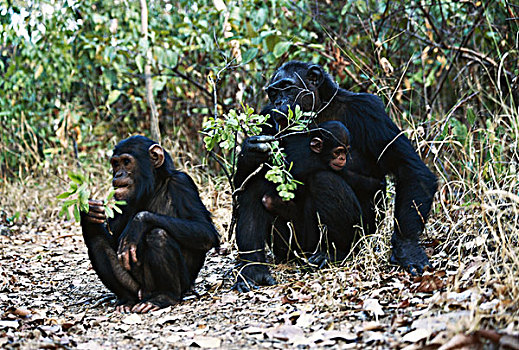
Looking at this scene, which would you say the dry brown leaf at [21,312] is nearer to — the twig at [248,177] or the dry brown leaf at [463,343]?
the twig at [248,177]

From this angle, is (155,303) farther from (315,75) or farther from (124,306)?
(315,75)

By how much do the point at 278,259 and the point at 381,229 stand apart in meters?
0.84

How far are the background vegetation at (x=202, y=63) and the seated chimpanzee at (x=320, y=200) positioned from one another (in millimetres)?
1540

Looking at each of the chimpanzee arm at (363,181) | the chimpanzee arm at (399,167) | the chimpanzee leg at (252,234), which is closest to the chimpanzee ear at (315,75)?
the chimpanzee arm at (399,167)

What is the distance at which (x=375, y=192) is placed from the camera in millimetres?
4281

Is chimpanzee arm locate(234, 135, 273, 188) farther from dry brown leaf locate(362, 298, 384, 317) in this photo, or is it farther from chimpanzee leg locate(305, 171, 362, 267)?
dry brown leaf locate(362, 298, 384, 317)

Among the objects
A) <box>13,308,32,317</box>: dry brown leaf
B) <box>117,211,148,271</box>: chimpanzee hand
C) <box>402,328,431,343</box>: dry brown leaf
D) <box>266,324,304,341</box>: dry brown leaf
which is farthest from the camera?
<box>117,211,148,271</box>: chimpanzee hand

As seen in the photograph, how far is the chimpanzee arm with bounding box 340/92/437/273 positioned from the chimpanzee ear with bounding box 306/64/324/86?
22 centimetres

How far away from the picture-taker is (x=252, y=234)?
13.3ft

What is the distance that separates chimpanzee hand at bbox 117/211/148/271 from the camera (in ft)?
11.8

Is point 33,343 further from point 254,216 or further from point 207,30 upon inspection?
point 207,30

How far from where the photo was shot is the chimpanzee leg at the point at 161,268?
3.55m

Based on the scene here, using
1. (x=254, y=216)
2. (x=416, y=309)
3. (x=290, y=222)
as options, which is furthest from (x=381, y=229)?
(x=416, y=309)

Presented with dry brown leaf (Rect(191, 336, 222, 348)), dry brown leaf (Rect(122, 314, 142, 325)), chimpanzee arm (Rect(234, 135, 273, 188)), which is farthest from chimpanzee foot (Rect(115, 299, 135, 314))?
chimpanzee arm (Rect(234, 135, 273, 188))
